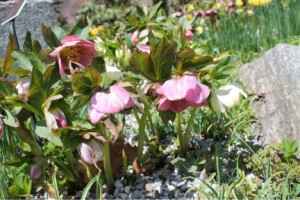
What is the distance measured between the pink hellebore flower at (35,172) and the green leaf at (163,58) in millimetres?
508

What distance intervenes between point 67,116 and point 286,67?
1121mm

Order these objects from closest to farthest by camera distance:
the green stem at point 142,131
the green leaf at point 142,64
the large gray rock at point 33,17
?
the green leaf at point 142,64 < the green stem at point 142,131 < the large gray rock at point 33,17

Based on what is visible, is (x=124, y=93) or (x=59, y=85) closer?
(x=124, y=93)

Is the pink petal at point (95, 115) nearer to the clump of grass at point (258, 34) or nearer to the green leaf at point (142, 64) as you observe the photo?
the green leaf at point (142, 64)

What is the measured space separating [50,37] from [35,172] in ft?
1.46

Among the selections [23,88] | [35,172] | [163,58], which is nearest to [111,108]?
[163,58]

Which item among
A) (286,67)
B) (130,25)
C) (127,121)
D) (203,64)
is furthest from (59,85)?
(286,67)

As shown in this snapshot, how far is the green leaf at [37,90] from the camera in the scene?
1.50 metres

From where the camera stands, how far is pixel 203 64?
156 cm

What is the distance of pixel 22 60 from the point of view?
159 cm

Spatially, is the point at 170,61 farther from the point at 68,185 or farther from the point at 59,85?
the point at 68,185

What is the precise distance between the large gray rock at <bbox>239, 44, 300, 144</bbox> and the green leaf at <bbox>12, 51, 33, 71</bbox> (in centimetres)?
100

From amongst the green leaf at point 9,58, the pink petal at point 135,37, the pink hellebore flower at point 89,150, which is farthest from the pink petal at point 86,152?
the pink petal at point 135,37

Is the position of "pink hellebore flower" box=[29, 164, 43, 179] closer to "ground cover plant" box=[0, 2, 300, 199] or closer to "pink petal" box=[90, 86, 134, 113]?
"ground cover plant" box=[0, 2, 300, 199]
